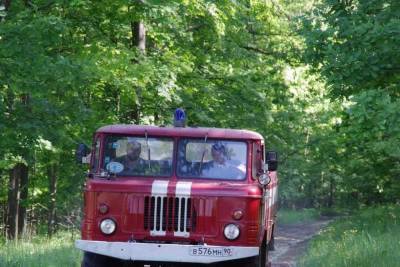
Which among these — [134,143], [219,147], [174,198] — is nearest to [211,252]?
[174,198]

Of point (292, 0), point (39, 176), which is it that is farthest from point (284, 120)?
point (39, 176)

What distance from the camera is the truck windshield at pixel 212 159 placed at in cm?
1040

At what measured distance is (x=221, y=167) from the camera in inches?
412

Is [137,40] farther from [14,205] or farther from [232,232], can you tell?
[232,232]

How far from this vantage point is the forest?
43.3ft

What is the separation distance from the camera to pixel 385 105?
1119cm

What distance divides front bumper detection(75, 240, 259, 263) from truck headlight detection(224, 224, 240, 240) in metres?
0.19

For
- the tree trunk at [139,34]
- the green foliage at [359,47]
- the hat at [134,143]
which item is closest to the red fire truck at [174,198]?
the hat at [134,143]

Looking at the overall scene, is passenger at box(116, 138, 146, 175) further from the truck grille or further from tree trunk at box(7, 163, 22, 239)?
tree trunk at box(7, 163, 22, 239)

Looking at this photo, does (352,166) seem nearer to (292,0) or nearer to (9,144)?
(292,0)

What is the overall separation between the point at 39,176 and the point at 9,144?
1231cm

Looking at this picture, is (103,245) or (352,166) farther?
(352,166)

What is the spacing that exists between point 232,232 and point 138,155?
1.71 m

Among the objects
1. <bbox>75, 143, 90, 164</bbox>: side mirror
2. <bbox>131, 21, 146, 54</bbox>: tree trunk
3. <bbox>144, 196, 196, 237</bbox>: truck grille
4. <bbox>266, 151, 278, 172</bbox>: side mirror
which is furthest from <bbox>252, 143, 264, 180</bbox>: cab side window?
<bbox>131, 21, 146, 54</bbox>: tree trunk
